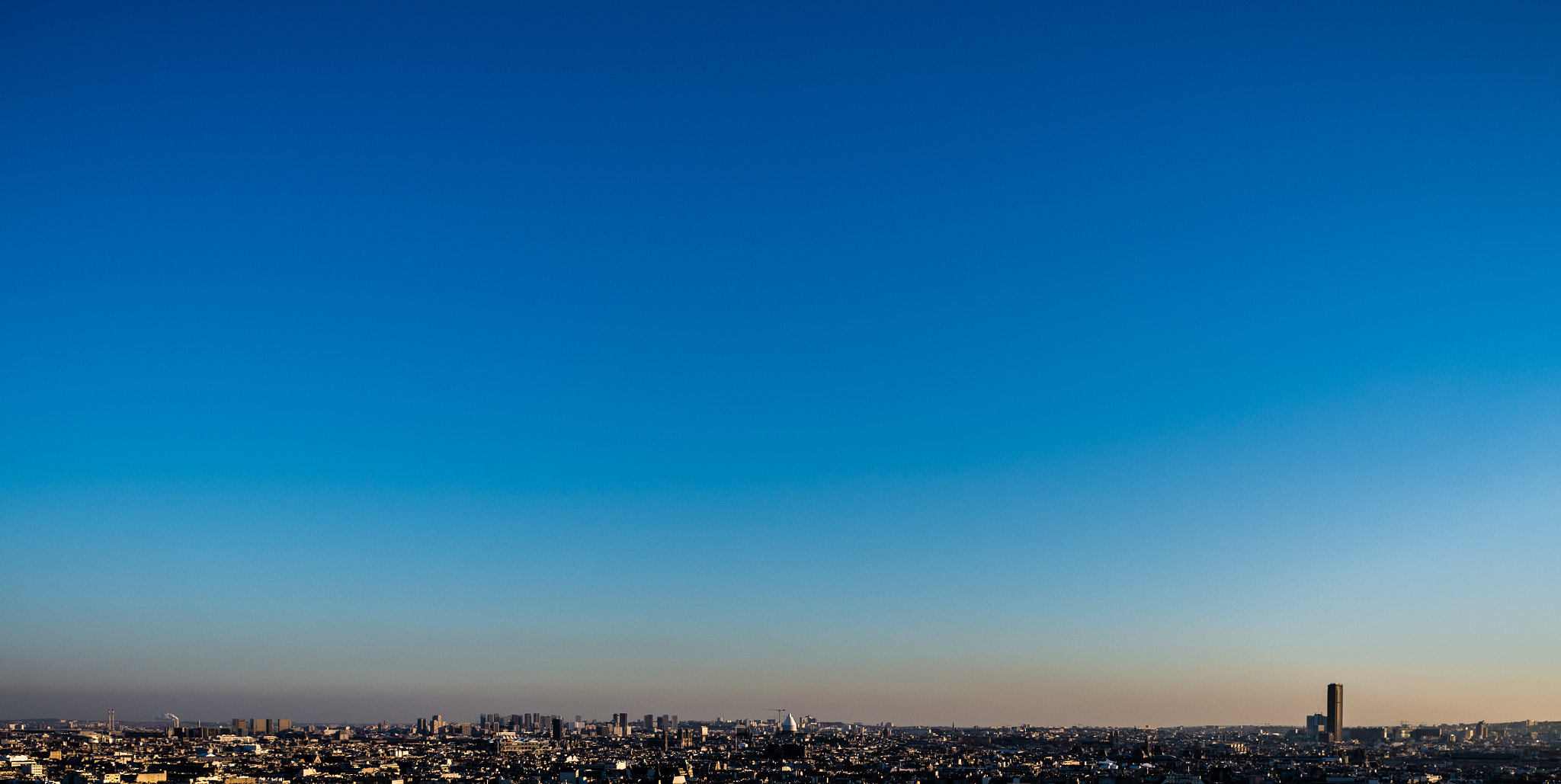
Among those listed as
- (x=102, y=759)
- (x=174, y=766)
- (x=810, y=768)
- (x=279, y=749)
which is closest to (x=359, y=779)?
(x=174, y=766)

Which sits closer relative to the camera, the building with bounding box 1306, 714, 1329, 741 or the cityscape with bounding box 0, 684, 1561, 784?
the cityscape with bounding box 0, 684, 1561, 784

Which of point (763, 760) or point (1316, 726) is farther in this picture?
point (1316, 726)

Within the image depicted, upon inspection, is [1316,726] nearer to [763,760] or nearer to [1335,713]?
[1335,713]

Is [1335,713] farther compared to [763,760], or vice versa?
[1335,713]

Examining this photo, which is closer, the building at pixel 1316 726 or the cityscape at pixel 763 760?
the cityscape at pixel 763 760

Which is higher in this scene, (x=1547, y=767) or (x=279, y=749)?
(x=1547, y=767)

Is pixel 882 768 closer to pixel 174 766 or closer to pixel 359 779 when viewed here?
pixel 359 779

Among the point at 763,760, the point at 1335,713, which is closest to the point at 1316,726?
the point at 1335,713

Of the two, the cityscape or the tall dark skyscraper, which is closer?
the cityscape
